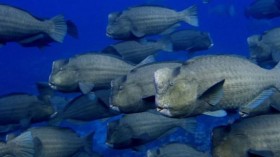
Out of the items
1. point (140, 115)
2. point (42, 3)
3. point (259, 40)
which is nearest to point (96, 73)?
point (140, 115)

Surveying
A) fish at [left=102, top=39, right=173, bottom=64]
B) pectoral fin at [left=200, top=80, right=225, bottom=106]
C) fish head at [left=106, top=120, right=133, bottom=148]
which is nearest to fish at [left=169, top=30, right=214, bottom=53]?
fish at [left=102, top=39, right=173, bottom=64]

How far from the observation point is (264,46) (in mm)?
6551

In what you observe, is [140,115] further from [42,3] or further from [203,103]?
[42,3]

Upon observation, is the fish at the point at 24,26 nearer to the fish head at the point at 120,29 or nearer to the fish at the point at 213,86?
the fish head at the point at 120,29

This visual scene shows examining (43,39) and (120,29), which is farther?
(120,29)

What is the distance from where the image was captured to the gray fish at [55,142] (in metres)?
5.46

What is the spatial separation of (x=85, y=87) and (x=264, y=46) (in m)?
2.76

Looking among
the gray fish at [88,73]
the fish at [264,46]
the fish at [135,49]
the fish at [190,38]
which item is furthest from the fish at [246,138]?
the fish at [190,38]

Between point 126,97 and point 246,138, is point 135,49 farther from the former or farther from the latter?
point 246,138

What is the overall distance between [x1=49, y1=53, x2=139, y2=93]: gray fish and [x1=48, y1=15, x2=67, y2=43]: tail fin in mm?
844

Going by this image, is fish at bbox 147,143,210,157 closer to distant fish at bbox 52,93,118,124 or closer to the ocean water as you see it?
the ocean water

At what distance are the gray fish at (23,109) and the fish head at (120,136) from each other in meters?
1.28

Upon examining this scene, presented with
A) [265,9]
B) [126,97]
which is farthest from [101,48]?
[126,97]

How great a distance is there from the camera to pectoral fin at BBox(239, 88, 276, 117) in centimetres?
377
